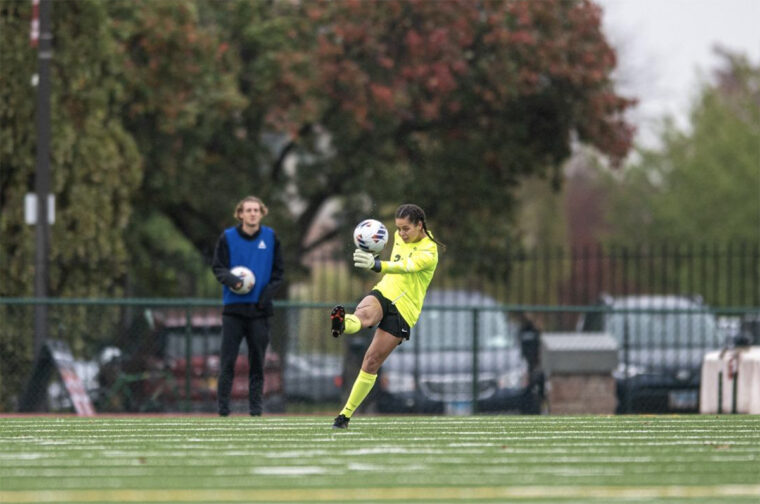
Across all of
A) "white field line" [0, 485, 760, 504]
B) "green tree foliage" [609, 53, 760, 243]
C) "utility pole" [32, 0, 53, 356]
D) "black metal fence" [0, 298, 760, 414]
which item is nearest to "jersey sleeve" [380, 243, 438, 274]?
"white field line" [0, 485, 760, 504]

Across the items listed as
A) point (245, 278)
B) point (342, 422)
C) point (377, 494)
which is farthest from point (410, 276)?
point (377, 494)

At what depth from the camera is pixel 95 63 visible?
70.5 feet

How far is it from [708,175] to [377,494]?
1498 inches

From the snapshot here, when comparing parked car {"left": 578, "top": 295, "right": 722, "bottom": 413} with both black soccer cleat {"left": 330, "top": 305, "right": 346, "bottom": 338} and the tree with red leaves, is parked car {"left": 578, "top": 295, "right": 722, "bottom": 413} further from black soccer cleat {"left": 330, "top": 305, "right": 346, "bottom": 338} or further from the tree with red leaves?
black soccer cleat {"left": 330, "top": 305, "right": 346, "bottom": 338}

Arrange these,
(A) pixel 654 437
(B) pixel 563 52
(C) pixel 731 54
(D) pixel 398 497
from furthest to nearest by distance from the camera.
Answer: (C) pixel 731 54
(B) pixel 563 52
(A) pixel 654 437
(D) pixel 398 497

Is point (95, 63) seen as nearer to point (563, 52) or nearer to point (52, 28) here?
point (52, 28)

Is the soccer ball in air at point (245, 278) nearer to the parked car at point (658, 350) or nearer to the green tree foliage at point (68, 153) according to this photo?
the parked car at point (658, 350)

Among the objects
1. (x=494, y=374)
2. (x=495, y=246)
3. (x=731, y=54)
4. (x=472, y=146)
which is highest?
(x=731, y=54)

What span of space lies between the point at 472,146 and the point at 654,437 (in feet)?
53.9

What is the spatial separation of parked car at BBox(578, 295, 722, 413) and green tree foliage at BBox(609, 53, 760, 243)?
77.4 ft

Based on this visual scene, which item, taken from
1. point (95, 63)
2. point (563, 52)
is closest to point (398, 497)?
point (95, 63)

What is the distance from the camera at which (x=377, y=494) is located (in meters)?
7.65

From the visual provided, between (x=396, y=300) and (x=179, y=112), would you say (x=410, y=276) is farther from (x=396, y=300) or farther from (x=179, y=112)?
(x=179, y=112)

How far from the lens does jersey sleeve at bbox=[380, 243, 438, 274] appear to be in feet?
37.6
